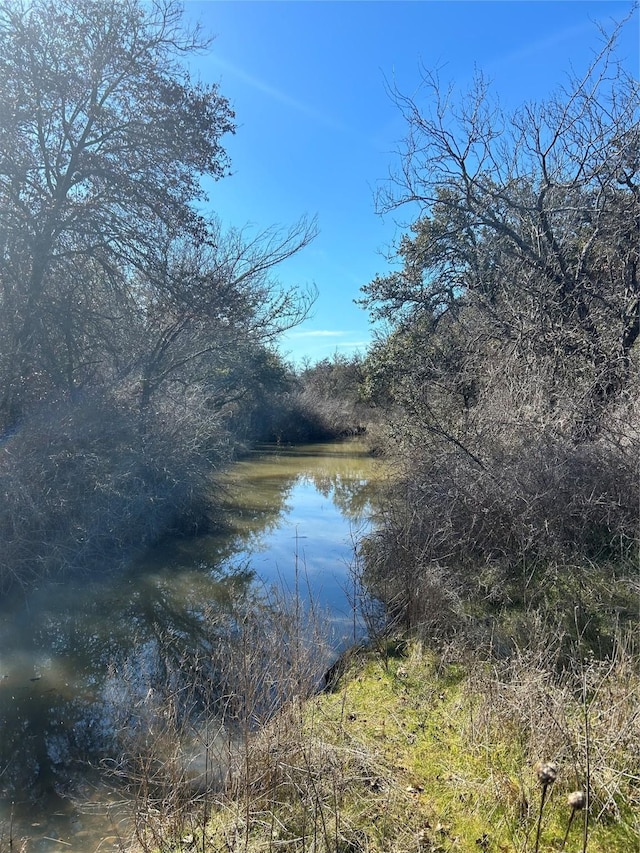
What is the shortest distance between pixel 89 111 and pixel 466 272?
7567 mm

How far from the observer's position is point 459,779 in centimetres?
294

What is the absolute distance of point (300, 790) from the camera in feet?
8.92

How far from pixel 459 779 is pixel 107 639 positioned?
182 inches

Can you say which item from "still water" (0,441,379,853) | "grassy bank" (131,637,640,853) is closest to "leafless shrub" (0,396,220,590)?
"still water" (0,441,379,853)

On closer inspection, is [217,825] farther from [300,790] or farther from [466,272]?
[466,272]

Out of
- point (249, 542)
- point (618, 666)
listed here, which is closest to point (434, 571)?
point (618, 666)

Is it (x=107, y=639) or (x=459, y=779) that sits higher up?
(x=459, y=779)

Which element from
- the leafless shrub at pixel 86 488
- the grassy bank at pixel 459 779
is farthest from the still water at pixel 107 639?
the grassy bank at pixel 459 779

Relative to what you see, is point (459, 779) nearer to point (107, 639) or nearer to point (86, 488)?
point (107, 639)

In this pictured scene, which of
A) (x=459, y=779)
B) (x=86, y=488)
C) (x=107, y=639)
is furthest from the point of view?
(x=86, y=488)

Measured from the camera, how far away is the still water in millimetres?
3361

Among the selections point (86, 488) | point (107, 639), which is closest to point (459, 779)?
point (107, 639)

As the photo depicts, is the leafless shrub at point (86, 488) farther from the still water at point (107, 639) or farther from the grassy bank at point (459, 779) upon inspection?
the grassy bank at point (459, 779)

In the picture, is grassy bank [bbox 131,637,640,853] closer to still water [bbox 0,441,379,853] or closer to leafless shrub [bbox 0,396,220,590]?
still water [bbox 0,441,379,853]
